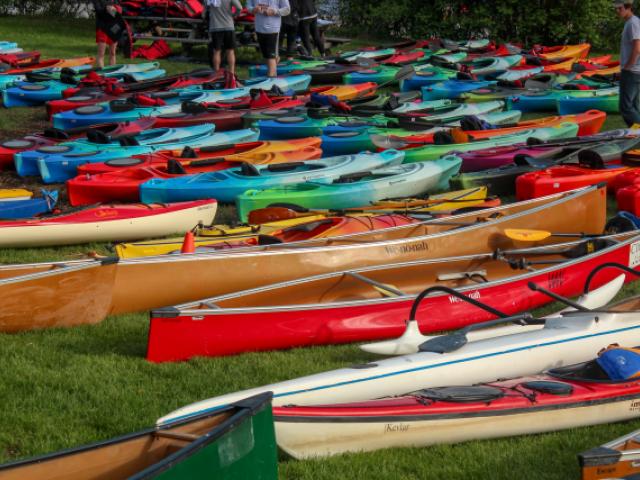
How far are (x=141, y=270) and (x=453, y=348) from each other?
2.13 meters

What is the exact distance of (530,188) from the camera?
28.0 ft

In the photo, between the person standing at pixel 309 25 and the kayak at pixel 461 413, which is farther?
the person standing at pixel 309 25

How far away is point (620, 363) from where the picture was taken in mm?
4883

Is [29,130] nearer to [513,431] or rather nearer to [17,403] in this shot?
[17,403]

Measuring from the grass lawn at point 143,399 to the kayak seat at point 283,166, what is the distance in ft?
10.5

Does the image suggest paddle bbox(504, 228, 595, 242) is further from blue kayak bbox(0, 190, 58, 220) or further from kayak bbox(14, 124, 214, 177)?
kayak bbox(14, 124, 214, 177)

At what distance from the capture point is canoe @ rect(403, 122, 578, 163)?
32.7 feet

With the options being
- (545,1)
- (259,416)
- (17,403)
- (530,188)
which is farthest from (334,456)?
(545,1)

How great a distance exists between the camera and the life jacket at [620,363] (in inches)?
191

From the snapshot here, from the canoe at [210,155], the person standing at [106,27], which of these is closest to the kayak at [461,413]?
the canoe at [210,155]

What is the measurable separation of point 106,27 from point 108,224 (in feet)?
28.8

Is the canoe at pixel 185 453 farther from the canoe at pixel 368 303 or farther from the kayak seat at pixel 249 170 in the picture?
the kayak seat at pixel 249 170

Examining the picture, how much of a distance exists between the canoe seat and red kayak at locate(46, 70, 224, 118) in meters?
7.13

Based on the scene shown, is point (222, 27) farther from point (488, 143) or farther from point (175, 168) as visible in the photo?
point (175, 168)
